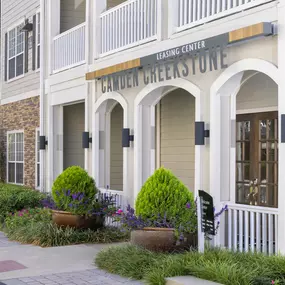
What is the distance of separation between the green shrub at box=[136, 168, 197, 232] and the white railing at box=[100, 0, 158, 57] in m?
3.47

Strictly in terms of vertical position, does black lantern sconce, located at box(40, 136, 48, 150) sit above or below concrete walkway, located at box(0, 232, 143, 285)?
above

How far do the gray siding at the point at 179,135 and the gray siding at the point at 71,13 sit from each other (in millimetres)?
4048

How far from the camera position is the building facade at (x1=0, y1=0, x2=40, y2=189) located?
1788 centimetres

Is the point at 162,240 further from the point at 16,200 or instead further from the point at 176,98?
the point at 16,200

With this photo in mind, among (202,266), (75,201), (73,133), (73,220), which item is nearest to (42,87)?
(73,133)

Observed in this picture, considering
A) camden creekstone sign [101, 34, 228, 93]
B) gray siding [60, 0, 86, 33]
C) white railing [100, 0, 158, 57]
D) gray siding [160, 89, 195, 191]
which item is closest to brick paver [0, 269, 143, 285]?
camden creekstone sign [101, 34, 228, 93]

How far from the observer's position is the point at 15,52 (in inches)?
786

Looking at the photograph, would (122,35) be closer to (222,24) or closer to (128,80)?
(128,80)

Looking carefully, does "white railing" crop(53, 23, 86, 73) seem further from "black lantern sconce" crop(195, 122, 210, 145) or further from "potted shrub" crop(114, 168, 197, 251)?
"potted shrub" crop(114, 168, 197, 251)

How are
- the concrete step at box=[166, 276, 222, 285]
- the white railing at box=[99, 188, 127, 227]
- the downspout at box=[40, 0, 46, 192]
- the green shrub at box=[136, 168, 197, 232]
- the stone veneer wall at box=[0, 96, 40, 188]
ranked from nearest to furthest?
the concrete step at box=[166, 276, 222, 285] → the green shrub at box=[136, 168, 197, 232] → the white railing at box=[99, 188, 127, 227] → the downspout at box=[40, 0, 46, 192] → the stone veneer wall at box=[0, 96, 40, 188]

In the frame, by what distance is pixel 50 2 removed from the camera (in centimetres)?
1606

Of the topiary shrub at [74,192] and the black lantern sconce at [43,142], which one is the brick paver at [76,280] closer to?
the topiary shrub at [74,192]

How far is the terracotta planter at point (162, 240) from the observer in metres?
→ 8.68

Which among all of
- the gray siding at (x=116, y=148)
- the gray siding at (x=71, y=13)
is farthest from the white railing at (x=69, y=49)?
the gray siding at (x=116, y=148)
